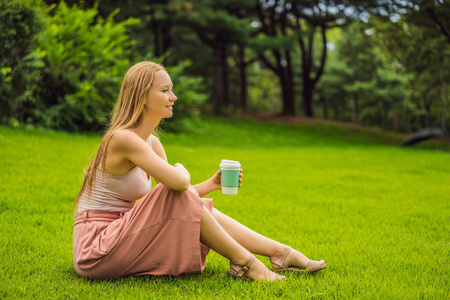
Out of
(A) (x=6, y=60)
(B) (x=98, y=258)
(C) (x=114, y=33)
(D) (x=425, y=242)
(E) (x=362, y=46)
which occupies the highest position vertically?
(E) (x=362, y=46)

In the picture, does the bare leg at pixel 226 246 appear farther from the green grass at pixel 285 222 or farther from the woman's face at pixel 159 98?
the woman's face at pixel 159 98

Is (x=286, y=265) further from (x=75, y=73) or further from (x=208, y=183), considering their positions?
(x=75, y=73)

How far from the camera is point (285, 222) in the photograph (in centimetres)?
505

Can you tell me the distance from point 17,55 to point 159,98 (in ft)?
25.8

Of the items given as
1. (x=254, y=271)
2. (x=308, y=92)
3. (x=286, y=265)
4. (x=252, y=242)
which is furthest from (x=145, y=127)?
(x=308, y=92)

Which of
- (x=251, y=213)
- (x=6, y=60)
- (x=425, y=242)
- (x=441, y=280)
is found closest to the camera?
(x=441, y=280)

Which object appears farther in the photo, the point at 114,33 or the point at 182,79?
the point at 182,79

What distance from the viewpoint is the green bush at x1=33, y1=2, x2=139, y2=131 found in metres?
10.7

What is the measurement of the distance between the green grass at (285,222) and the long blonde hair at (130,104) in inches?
32.7

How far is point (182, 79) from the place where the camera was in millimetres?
14766

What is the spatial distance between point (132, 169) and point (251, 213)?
2.67m

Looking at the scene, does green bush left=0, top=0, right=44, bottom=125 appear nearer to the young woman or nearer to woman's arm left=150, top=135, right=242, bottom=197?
woman's arm left=150, top=135, right=242, bottom=197

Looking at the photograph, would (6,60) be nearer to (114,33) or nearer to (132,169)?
(114,33)

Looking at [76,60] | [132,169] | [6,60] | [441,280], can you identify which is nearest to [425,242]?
[441,280]
